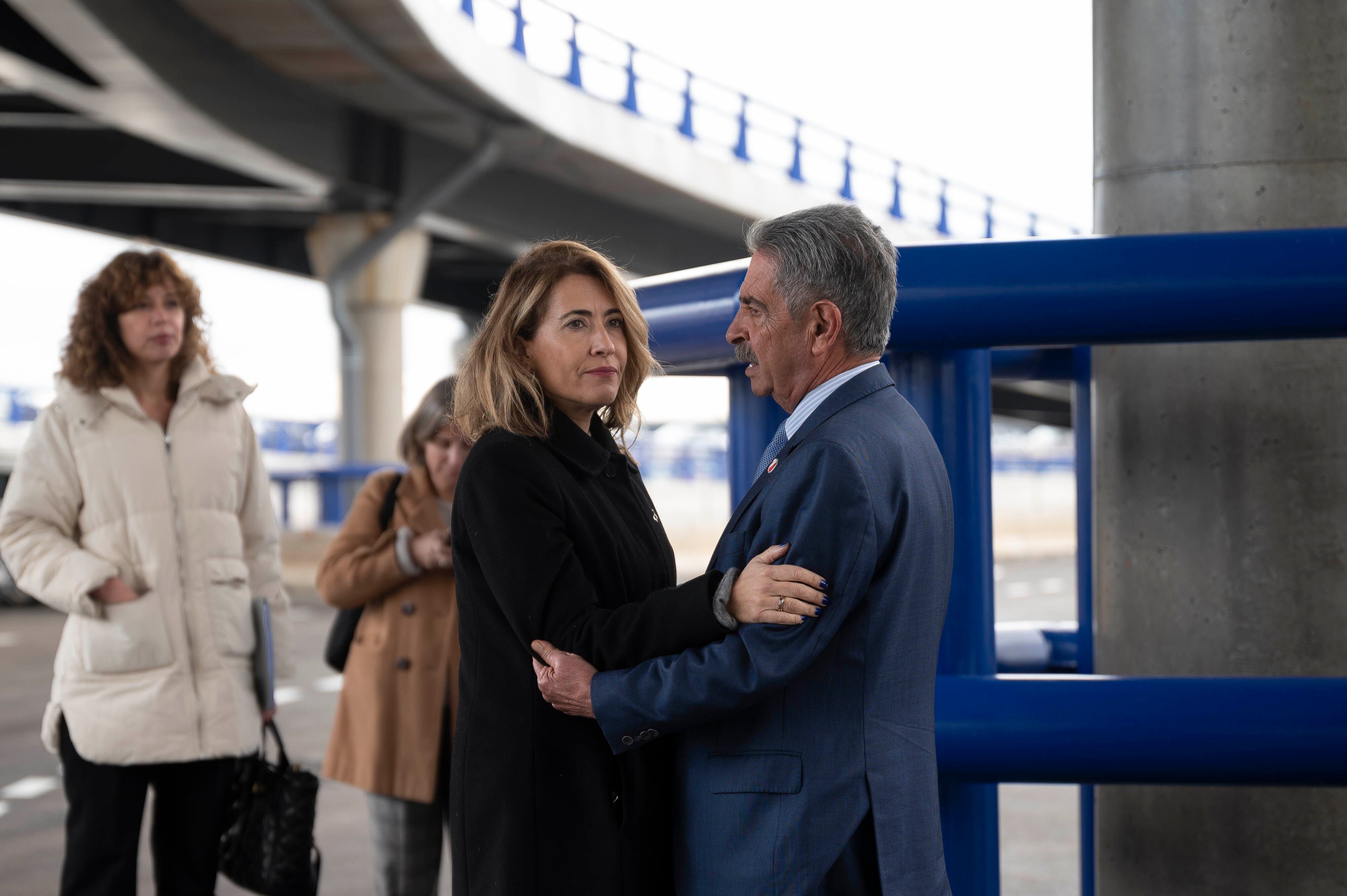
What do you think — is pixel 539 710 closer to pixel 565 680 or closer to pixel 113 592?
pixel 565 680

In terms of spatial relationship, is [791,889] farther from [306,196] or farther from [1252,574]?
[306,196]

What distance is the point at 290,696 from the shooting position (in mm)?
8508

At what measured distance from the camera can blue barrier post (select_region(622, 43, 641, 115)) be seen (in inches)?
706

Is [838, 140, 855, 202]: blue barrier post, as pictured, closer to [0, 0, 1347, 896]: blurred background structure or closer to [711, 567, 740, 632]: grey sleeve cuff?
[0, 0, 1347, 896]: blurred background structure

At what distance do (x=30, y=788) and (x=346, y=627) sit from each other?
341cm

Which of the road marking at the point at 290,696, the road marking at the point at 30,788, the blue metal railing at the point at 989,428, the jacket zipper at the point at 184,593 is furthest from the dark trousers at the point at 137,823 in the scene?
the road marking at the point at 290,696

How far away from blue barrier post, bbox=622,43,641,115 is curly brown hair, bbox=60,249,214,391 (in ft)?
49.2

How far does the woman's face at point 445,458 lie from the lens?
11.9 ft

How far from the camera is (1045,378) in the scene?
3.51 m

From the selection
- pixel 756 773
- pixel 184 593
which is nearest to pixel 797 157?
pixel 184 593

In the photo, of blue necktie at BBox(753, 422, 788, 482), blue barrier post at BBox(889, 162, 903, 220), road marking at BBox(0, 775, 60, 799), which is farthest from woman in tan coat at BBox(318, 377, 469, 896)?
blue barrier post at BBox(889, 162, 903, 220)

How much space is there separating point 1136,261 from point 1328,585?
3.23 feet

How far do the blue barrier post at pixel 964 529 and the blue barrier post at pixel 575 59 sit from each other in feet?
49.8

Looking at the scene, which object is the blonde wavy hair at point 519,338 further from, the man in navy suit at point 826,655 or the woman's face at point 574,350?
the man in navy suit at point 826,655
